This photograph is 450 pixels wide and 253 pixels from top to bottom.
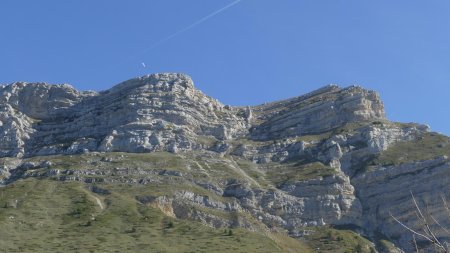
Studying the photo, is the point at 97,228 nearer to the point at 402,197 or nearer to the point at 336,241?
the point at 336,241

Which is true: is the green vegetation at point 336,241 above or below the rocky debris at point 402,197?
below

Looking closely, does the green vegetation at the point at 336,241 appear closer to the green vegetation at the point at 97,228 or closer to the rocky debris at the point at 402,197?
the green vegetation at the point at 97,228

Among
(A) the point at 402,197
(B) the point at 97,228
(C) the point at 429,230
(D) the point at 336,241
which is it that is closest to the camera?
(C) the point at 429,230

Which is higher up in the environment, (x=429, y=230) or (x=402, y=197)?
(x=402, y=197)

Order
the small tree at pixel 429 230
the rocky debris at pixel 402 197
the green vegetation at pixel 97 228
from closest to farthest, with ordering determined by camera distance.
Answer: the small tree at pixel 429 230
the green vegetation at pixel 97 228
the rocky debris at pixel 402 197

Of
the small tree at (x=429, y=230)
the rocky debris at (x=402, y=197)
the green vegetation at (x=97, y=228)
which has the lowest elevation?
the small tree at (x=429, y=230)

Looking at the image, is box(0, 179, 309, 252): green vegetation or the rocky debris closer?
box(0, 179, 309, 252): green vegetation

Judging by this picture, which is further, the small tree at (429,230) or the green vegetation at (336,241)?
the green vegetation at (336,241)

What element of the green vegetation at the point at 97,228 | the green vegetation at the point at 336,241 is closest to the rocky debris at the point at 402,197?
the green vegetation at the point at 336,241

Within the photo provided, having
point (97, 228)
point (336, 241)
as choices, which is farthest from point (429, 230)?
point (336, 241)

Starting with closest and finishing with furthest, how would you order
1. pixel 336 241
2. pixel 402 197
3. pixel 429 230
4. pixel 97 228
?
pixel 429 230
pixel 97 228
pixel 336 241
pixel 402 197

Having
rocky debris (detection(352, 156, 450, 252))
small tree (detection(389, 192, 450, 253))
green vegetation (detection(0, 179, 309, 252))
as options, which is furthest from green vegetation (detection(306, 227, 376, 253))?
small tree (detection(389, 192, 450, 253))

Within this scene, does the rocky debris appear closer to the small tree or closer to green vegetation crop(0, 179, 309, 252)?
green vegetation crop(0, 179, 309, 252)

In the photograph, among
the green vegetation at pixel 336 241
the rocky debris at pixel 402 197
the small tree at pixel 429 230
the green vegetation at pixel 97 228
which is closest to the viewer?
the small tree at pixel 429 230
